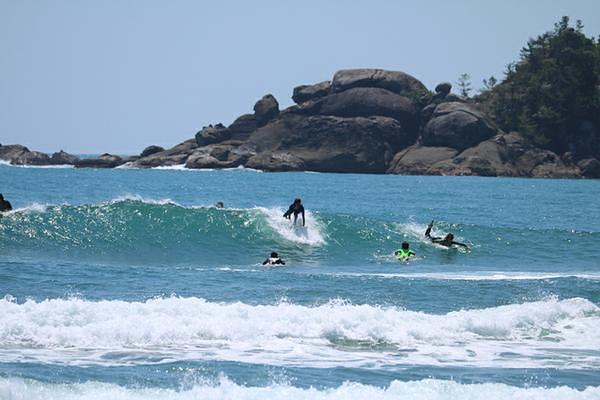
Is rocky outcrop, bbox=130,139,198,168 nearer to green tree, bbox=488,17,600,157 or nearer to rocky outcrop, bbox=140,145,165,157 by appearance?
rocky outcrop, bbox=140,145,165,157

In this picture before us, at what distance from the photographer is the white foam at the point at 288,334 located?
15.4m

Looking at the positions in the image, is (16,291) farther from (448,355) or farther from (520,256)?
(520,256)

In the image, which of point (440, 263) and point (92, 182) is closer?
point (440, 263)

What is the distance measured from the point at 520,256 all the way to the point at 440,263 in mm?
4316

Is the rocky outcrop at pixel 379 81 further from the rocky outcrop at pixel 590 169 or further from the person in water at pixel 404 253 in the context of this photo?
the person in water at pixel 404 253

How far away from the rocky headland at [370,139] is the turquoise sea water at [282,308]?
6584 centimetres

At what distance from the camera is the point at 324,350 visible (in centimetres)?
1594

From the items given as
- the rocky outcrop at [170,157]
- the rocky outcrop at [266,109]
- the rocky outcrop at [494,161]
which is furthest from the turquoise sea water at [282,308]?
the rocky outcrop at [266,109]

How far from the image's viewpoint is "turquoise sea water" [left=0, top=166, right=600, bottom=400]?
544 inches

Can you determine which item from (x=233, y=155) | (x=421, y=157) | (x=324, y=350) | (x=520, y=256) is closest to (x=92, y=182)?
(x=233, y=155)

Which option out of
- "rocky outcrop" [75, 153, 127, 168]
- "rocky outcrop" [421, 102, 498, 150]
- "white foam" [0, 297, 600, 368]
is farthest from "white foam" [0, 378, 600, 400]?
"rocky outcrop" [75, 153, 127, 168]

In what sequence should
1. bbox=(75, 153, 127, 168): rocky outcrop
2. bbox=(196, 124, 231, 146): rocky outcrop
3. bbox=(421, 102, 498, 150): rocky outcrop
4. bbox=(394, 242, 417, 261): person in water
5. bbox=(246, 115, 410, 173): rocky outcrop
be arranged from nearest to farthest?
bbox=(394, 242, 417, 261): person in water < bbox=(421, 102, 498, 150): rocky outcrop < bbox=(246, 115, 410, 173): rocky outcrop < bbox=(196, 124, 231, 146): rocky outcrop < bbox=(75, 153, 127, 168): rocky outcrop

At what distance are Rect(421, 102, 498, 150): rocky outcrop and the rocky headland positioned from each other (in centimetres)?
10

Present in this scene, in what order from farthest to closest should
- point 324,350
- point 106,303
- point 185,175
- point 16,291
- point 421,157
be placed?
point 421,157 → point 185,175 → point 16,291 → point 106,303 → point 324,350
